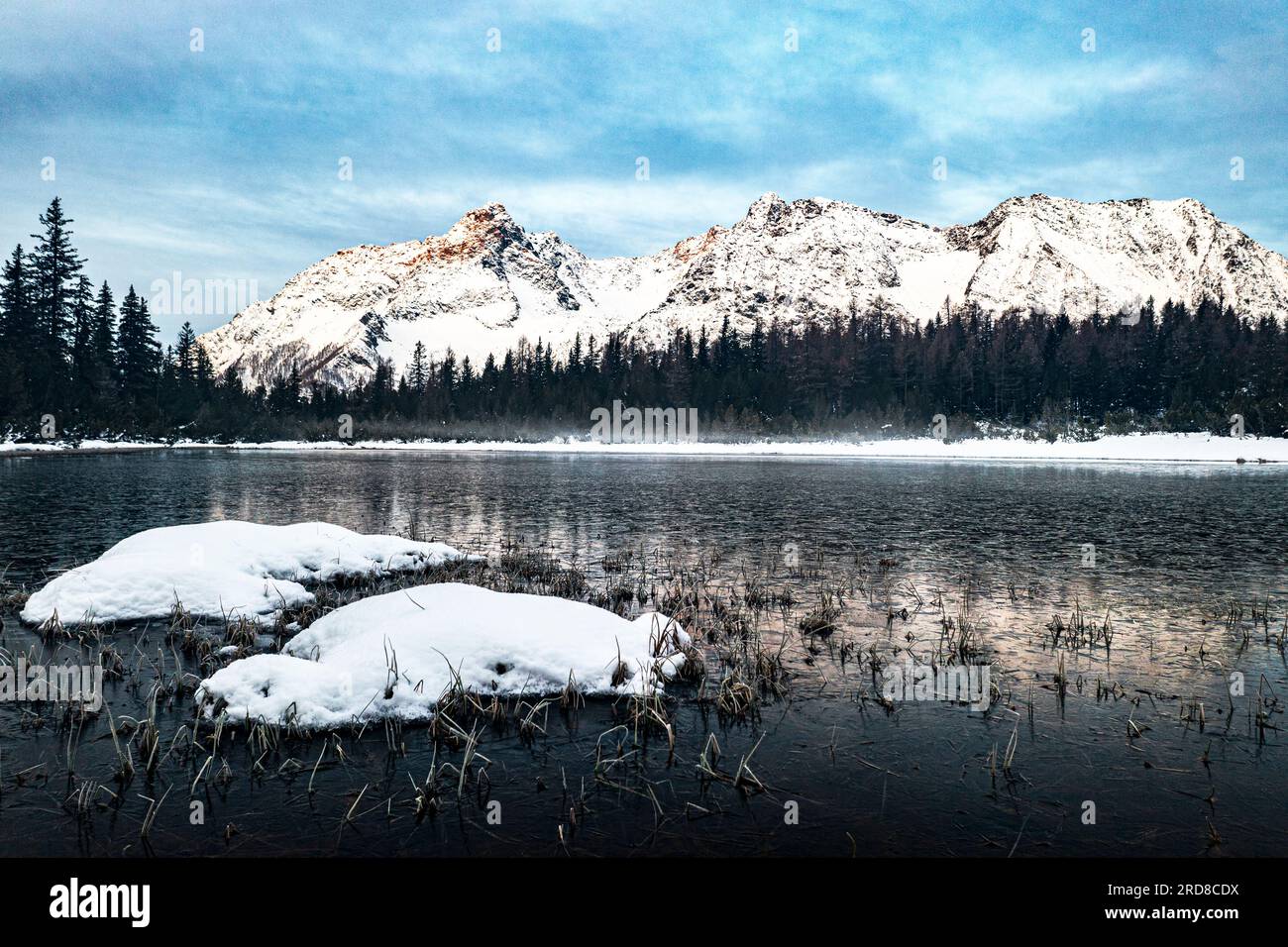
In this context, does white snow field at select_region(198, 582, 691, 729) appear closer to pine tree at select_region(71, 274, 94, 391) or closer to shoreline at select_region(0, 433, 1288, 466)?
shoreline at select_region(0, 433, 1288, 466)

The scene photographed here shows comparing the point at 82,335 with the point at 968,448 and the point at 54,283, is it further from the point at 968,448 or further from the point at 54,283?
the point at 968,448

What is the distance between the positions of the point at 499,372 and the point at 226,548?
131 m

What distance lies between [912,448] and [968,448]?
604cm

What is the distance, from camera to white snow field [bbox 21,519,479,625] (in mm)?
12523

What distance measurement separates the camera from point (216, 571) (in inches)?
555

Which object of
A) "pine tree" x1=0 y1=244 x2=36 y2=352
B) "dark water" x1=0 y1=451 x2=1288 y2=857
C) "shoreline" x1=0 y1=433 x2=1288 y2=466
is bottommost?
"dark water" x1=0 y1=451 x2=1288 y2=857

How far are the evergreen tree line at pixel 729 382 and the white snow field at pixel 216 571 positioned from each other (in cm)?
6798

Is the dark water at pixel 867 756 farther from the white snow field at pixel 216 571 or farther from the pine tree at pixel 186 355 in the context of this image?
the pine tree at pixel 186 355

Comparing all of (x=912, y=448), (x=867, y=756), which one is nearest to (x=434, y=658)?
(x=867, y=756)
